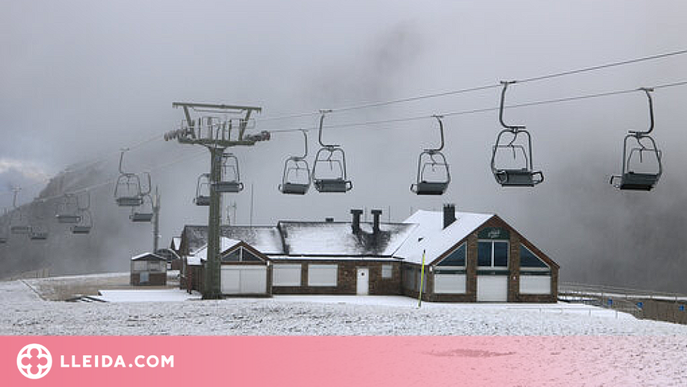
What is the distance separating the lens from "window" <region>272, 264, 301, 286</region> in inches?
2233

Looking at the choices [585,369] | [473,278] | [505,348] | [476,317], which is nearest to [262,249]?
[473,278]

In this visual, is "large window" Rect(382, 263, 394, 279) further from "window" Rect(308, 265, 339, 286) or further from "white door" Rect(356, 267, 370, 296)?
"window" Rect(308, 265, 339, 286)

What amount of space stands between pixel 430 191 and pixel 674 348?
832cm

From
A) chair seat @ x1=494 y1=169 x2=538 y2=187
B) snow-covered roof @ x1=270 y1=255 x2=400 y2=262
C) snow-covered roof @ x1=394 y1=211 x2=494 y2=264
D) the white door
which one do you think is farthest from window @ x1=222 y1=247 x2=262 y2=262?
chair seat @ x1=494 y1=169 x2=538 y2=187

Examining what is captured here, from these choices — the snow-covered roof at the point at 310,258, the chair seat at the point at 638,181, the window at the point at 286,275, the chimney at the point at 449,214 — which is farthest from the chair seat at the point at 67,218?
the chair seat at the point at 638,181

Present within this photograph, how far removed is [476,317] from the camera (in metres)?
31.4

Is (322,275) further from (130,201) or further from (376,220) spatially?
(130,201)

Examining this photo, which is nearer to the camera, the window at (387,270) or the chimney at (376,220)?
the window at (387,270)

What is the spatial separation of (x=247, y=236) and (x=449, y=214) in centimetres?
1408

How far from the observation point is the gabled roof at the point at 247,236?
58.4 meters

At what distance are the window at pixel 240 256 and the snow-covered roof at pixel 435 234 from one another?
34.2 feet

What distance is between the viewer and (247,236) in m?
59.8

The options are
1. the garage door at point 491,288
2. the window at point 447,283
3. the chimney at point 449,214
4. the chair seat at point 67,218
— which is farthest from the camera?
the chimney at point 449,214

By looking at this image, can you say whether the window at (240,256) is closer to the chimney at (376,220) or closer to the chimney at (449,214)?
the chimney at (376,220)
